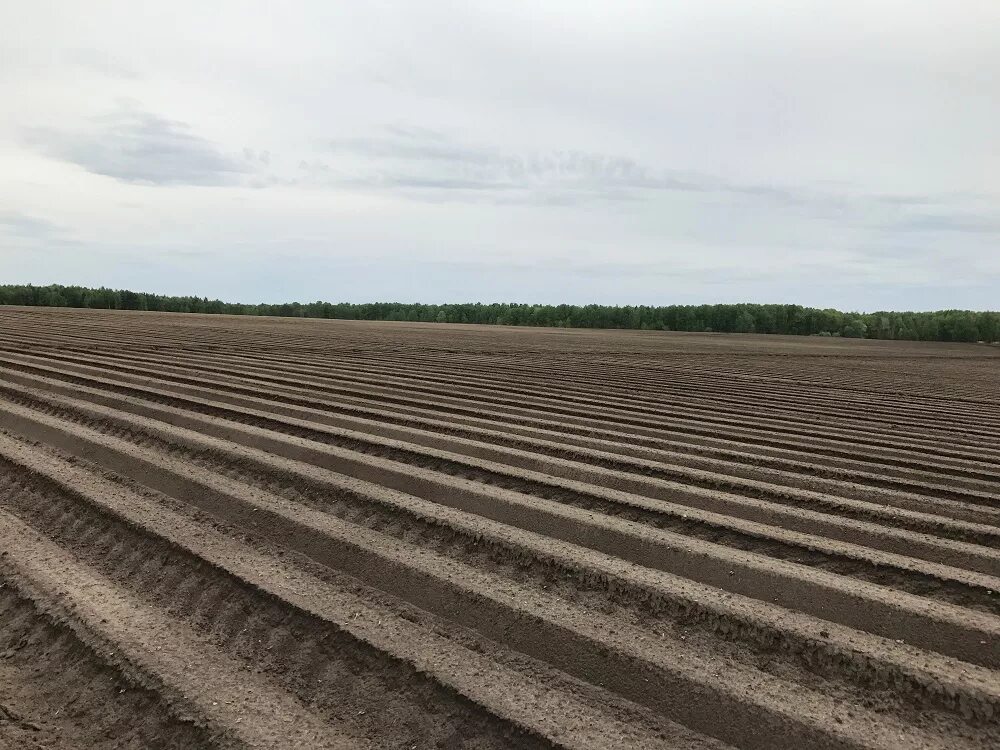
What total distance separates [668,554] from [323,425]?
3.60 meters

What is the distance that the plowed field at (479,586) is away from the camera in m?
2.46

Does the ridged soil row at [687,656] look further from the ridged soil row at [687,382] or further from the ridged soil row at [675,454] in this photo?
the ridged soil row at [687,382]

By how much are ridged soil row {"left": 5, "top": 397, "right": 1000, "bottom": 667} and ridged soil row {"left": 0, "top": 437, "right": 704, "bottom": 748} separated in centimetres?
101

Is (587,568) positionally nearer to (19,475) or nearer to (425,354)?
(19,475)

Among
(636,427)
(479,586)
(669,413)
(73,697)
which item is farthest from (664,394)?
(73,697)

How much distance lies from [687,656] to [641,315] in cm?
7333

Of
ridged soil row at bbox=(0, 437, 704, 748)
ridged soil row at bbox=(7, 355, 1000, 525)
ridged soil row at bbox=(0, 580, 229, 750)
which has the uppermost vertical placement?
ridged soil row at bbox=(7, 355, 1000, 525)

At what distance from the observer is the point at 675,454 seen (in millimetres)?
5809

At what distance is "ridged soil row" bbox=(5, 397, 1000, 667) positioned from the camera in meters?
2.96

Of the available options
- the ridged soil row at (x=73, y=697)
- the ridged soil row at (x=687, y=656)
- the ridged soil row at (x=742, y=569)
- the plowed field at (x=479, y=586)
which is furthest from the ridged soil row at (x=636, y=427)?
the ridged soil row at (x=73, y=697)

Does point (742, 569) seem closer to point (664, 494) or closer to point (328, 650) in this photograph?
point (664, 494)

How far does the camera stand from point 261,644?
2.89m

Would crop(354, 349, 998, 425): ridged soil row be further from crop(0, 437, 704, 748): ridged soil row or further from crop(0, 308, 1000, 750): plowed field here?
crop(0, 437, 704, 748): ridged soil row

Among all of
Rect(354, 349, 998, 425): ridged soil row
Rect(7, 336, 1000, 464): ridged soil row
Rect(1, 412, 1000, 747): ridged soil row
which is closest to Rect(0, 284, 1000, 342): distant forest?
Rect(354, 349, 998, 425): ridged soil row
